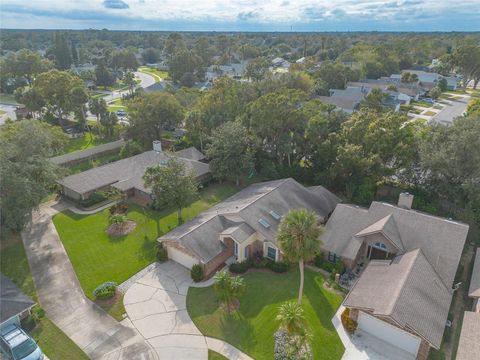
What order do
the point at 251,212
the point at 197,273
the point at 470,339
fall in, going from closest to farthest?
the point at 470,339 < the point at 197,273 < the point at 251,212

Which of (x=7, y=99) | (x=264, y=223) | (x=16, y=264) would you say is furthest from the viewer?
(x=7, y=99)

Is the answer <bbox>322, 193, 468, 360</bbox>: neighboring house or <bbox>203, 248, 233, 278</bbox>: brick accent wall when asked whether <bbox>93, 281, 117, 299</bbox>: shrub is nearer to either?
<bbox>203, 248, 233, 278</bbox>: brick accent wall

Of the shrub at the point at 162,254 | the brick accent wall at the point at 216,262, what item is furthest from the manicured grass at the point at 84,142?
the brick accent wall at the point at 216,262

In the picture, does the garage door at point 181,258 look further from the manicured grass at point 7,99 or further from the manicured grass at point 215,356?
the manicured grass at point 7,99

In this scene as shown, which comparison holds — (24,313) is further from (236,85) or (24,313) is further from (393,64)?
(393,64)

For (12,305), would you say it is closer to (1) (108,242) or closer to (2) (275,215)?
(1) (108,242)

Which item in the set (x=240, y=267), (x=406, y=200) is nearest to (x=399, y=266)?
(x=406, y=200)

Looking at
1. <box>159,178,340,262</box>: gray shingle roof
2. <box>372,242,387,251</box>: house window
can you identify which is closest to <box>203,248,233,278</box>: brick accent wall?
<box>159,178,340,262</box>: gray shingle roof
